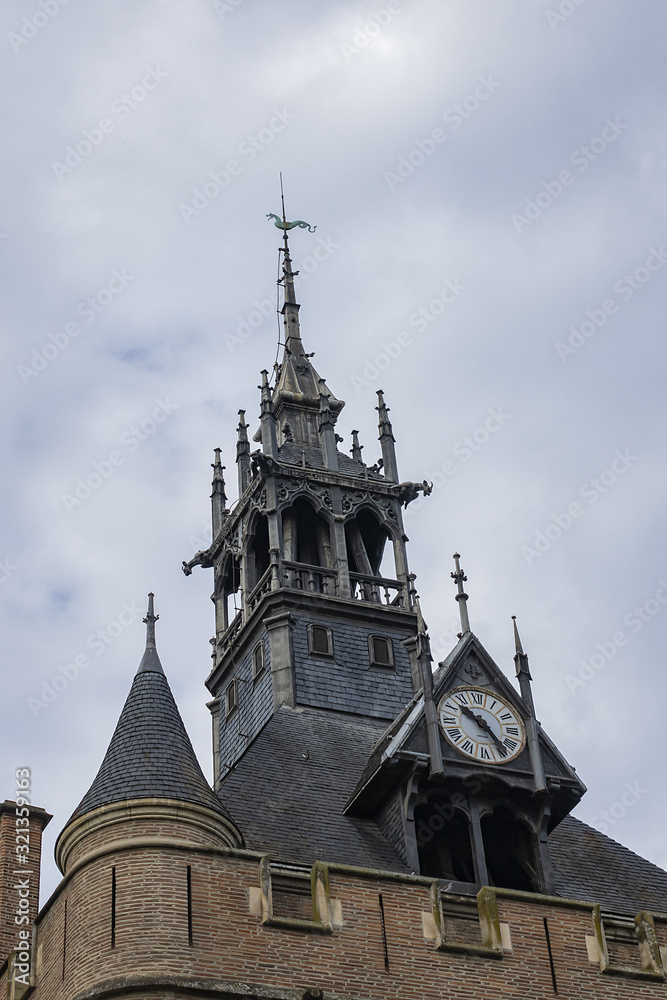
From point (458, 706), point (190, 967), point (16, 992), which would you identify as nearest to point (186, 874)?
point (190, 967)

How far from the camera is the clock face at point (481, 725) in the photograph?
3509 cm

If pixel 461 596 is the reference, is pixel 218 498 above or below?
above

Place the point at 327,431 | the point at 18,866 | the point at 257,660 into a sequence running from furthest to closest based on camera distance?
the point at 327,431
the point at 257,660
the point at 18,866

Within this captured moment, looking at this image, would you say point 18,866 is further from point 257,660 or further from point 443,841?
point 257,660

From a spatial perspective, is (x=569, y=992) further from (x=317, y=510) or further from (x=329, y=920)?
(x=317, y=510)

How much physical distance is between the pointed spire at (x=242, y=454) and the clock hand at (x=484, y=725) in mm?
14308

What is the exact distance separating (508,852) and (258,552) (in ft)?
47.9

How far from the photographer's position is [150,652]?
33375 mm

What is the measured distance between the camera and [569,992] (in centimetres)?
2841

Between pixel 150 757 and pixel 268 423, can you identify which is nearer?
pixel 150 757

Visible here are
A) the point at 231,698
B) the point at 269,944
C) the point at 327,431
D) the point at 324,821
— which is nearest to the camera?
the point at 269,944

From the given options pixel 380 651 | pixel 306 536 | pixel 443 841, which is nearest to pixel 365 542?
pixel 306 536

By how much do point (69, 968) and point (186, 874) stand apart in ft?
7.57

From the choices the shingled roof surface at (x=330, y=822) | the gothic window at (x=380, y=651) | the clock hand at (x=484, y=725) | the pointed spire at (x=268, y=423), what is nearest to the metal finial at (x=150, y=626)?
the shingled roof surface at (x=330, y=822)
